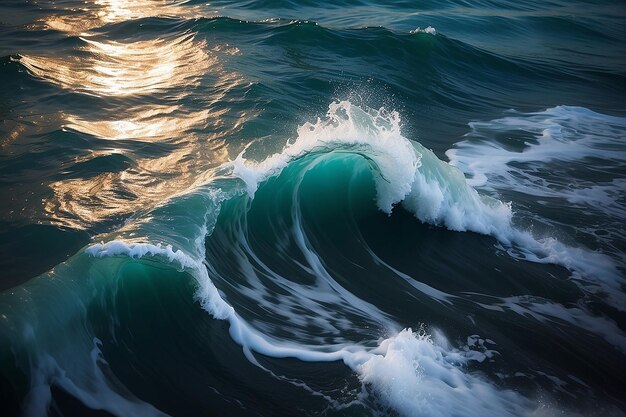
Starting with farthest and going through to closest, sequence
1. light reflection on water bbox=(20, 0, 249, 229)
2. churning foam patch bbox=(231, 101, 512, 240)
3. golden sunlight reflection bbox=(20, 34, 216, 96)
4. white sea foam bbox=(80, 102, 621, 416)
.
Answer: golden sunlight reflection bbox=(20, 34, 216, 96), churning foam patch bbox=(231, 101, 512, 240), light reflection on water bbox=(20, 0, 249, 229), white sea foam bbox=(80, 102, 621, 416)

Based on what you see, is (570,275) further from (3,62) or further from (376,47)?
(3,62)

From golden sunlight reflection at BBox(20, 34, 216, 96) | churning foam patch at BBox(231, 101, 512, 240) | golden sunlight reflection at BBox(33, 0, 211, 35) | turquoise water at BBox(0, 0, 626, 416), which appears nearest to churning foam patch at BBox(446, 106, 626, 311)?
turquoise water at BBox(0, 0, 626, 416)

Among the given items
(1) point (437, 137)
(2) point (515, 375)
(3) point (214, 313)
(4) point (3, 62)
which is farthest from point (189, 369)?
(4) point (3, 62)

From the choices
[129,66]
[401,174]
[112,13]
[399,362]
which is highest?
[112,13]

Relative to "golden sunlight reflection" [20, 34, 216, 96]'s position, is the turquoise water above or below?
below

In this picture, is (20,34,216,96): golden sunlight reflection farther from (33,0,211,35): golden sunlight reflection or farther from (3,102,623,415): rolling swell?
(3,102,623,415): rolling swell

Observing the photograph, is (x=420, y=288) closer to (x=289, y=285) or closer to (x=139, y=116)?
(x=289, y=285)

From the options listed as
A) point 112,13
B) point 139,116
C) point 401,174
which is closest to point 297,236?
point 401,174
